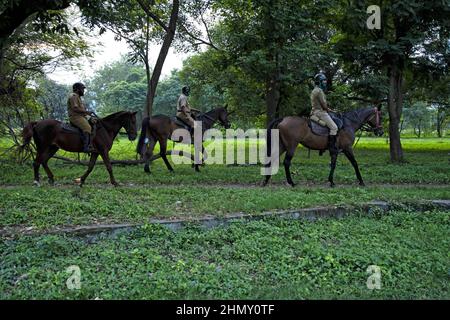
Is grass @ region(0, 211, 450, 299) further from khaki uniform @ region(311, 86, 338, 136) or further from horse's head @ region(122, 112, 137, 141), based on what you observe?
horse's head @ region(122, 112, 137, 141)

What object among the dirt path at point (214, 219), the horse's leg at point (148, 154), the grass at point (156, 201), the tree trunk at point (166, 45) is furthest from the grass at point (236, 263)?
the tree trunk at point (166, 45)

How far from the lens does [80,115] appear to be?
11641 millimetres

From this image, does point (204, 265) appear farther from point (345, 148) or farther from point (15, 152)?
point (15, 152)

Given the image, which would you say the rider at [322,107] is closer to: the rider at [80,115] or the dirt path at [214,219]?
the dirt path at [214,219]

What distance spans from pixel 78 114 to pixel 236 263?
7.26 m

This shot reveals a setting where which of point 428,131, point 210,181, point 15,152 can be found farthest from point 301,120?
point 428,131

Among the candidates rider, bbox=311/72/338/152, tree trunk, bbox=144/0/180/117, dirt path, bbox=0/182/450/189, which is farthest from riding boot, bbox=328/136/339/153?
tree trunk, bbox=144/0/180/117

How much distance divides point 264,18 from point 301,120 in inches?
243

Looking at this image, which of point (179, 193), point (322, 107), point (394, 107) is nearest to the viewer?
point (179, 193)

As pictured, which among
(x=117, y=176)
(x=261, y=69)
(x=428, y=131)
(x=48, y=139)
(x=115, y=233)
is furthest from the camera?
(x=428, y=131)

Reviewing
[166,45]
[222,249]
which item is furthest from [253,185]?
[166,45]

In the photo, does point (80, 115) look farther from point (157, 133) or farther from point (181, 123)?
point (181, 123)

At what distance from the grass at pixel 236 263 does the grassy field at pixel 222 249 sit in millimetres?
16
